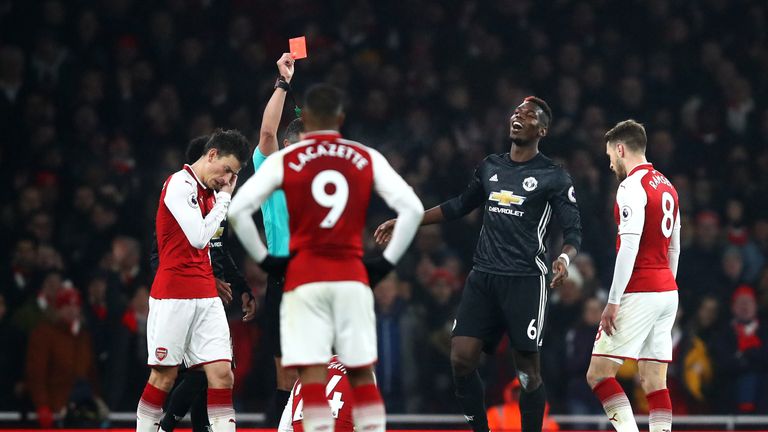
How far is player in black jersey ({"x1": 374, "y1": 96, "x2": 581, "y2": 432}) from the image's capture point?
6.62m

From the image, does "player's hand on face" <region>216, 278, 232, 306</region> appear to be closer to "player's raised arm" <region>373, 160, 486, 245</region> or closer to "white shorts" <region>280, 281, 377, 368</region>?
"player's raised arm" <region>373, 160, 486, 245</region>

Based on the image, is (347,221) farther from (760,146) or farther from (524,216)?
(760,146)

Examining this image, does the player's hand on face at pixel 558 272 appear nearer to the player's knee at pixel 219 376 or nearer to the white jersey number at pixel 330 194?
the white jersey number at pixel 330 194

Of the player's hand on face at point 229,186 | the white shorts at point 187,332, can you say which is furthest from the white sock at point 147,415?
the player's hand on face at point 229,186

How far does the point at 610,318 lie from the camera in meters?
6.61

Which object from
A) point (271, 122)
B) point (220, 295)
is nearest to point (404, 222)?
point (271, 122)

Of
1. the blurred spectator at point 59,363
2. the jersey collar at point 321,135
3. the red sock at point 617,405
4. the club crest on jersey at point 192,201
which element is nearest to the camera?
the jersey collar at point 321,135

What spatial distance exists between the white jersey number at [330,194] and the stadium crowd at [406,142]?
4908mm

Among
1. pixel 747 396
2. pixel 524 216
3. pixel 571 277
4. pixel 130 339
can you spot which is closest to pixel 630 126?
pixel 524 216

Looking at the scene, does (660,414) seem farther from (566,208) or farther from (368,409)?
(368,409)

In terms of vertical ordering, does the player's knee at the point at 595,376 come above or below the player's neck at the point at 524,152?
below

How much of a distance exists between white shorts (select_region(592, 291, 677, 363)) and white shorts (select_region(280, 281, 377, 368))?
2002 millimetres

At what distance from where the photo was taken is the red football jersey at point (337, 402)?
6.41 m

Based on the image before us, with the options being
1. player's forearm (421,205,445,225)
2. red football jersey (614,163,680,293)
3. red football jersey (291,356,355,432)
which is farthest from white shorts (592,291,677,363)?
red football jersey (291,356,355,432)
